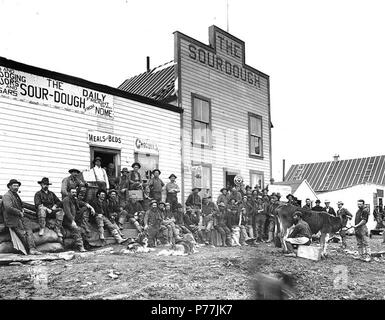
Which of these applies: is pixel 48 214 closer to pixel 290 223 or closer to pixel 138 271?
pixel 138 271

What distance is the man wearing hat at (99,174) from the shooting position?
7.82 meters

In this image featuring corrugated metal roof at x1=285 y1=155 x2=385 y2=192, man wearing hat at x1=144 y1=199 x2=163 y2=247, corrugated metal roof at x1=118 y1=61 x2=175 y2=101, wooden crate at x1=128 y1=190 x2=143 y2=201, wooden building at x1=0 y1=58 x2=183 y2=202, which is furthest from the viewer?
corrugated metal roof at x1=118 y1=61 x2=175 y2=101

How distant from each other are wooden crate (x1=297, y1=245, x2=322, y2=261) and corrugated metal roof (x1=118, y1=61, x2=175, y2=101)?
4.77 meters

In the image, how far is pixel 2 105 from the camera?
655cm

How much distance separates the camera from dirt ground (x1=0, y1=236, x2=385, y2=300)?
209 inches

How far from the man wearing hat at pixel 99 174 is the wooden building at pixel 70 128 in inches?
8.5

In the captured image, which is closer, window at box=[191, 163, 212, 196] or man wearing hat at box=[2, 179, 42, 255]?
man wearing hat at box=[2, 179, 42, 255]

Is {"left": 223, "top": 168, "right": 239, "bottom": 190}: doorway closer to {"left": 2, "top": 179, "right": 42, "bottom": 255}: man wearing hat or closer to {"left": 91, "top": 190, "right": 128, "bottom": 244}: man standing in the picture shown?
{"left": 91, "top": 190, "right": 128, "bottom": 244}: man standing

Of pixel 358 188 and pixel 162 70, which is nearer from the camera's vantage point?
pixel 358 188

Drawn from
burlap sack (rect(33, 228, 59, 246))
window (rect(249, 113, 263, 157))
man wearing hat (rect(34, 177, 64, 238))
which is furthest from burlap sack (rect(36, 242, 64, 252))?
window (rect(249, 113, 263, 157))

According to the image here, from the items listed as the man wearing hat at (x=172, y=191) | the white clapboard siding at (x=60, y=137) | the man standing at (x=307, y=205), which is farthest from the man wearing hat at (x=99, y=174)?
the man standing at (x=307, y=205)

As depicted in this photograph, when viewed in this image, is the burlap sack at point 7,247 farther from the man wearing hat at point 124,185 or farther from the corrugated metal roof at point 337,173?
the corrugated metal roof at point 337,173
